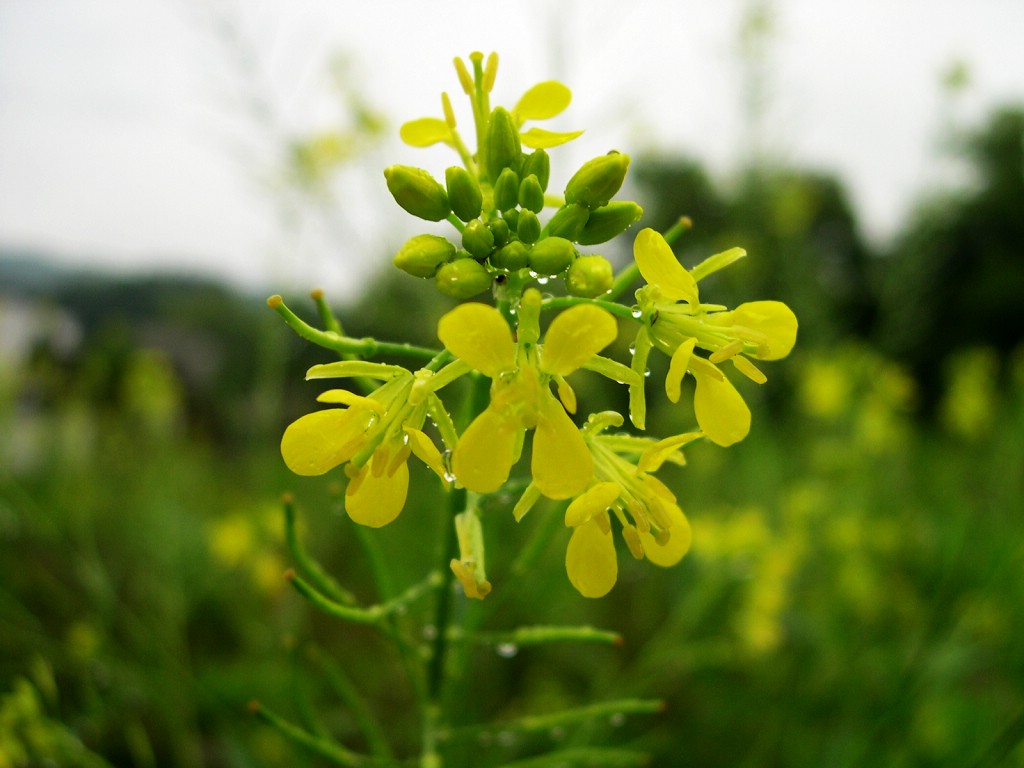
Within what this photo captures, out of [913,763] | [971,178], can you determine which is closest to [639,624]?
[913,763]

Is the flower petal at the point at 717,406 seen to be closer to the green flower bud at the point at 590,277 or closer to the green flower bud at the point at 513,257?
the green flower bud at the point at 590,277

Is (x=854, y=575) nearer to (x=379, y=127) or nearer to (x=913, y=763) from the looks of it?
(x=913, y=763)

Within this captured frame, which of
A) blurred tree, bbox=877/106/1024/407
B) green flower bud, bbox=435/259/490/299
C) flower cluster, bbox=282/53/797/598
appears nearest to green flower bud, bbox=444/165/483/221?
flower cluster, bbox=282/53/797/598

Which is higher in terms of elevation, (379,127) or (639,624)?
(379,127)

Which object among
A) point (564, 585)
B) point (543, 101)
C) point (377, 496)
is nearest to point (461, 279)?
point (377, 496)

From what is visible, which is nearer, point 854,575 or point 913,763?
point 913,763

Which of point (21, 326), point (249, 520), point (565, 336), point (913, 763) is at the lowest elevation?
point (913, 763)

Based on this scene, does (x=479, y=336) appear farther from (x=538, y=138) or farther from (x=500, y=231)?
(x=538, y=138)
